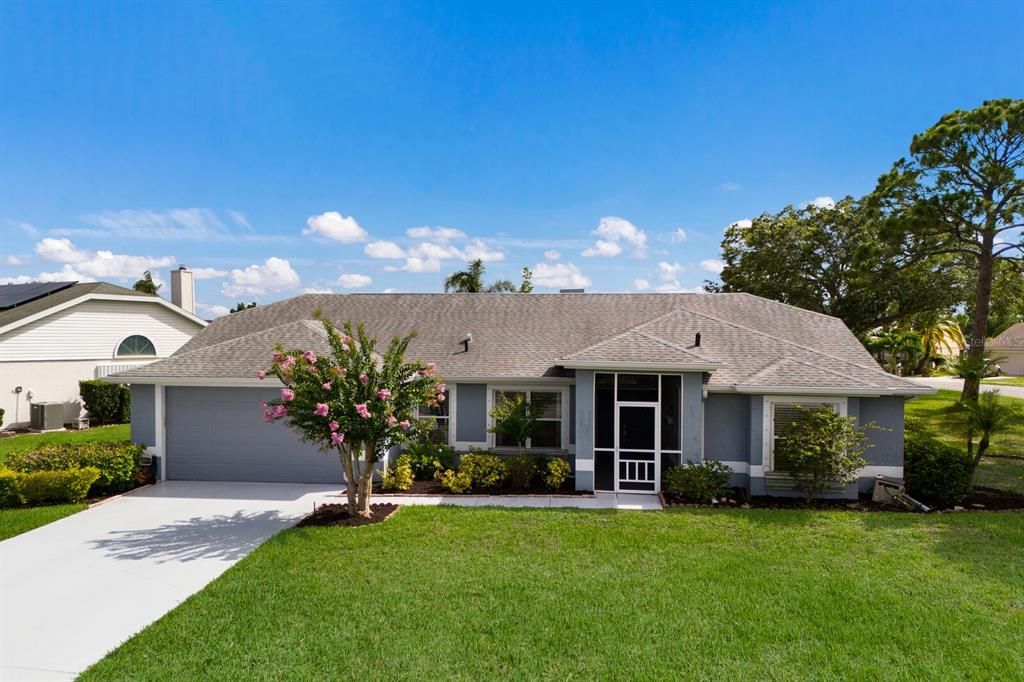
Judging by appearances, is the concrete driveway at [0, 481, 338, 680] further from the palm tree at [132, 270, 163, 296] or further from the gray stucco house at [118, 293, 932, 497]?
the palm tree at [132, 270, 163, 296]

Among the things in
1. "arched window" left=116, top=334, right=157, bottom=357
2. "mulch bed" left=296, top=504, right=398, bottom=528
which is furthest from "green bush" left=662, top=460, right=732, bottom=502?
"arched window" left=116, top=334, right=157, bottom=357

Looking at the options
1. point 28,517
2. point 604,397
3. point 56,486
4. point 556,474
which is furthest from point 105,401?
point 604,397

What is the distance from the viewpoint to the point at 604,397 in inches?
556

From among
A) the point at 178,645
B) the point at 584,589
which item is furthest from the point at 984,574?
the point at 178,645

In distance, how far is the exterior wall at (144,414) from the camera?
13.5m

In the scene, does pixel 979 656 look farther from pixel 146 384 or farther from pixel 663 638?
pixel 146 384

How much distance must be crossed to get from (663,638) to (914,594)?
401 centimetres

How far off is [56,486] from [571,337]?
43.3 feet

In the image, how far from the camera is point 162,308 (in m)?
24.9

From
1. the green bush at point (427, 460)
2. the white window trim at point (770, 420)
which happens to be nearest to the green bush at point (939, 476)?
the white window trim at point (770, 420)

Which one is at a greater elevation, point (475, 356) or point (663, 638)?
point (475, 356)

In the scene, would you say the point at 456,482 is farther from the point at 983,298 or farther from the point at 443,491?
the point at 983,298

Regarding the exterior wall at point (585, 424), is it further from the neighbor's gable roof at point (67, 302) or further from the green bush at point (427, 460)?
the neighbor's gable roof at point (67, 302)

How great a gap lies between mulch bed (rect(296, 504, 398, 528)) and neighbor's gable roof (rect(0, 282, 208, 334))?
17.7 m
